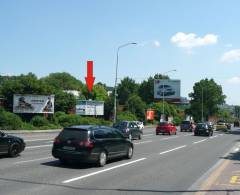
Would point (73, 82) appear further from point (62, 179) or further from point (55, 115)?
point (62, 179)

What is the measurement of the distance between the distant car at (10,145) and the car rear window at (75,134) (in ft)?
9.73

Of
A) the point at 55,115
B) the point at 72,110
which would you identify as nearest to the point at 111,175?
the point at 55,115

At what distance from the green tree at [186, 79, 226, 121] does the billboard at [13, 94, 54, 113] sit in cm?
9881

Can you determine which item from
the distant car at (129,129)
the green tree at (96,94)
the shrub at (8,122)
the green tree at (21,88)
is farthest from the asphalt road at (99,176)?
the green tree at (96,94)

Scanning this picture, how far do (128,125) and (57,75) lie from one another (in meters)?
119

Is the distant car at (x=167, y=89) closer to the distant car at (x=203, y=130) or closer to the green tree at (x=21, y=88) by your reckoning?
the green tree at (x=21, y=88)

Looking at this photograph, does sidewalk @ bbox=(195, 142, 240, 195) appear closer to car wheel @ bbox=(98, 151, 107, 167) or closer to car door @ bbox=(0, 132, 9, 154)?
car wheel @ bbox=(98, 151, 107, 167)

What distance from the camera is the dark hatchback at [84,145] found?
17156 millimetres

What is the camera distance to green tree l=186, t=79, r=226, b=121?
155625mm

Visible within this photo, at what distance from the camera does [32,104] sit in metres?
59.2

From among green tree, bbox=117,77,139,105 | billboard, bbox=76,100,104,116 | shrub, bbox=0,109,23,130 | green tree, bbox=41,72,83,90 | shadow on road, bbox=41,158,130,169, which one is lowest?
shadow on road, bbox=41,158,130,169

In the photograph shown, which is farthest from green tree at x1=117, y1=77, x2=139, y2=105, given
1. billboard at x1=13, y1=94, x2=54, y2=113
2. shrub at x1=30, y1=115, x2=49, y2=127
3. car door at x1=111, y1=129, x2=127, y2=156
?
car door at x1=111, y1=129, x2=127, y2=156

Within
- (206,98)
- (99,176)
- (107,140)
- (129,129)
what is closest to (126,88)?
(206,98)

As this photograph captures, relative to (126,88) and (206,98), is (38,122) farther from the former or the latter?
(206,98)
